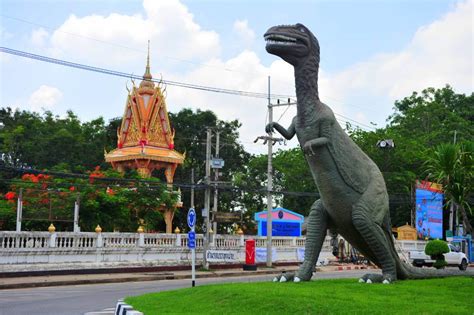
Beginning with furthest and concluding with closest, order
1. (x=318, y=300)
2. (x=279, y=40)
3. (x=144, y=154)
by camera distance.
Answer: (x=144, y=154) → (x=279, y=40) → (x=318, y=300)

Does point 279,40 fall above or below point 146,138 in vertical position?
below

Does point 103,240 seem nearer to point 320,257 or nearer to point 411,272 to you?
point 320,257

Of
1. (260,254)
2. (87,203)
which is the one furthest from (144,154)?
(260,254)

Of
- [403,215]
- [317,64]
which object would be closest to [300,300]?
[317,64]

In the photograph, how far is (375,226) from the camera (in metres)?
10.9

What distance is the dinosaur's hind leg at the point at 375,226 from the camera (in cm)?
1075

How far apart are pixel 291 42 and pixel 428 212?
29912 millimetres

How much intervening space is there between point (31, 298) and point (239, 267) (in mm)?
15174

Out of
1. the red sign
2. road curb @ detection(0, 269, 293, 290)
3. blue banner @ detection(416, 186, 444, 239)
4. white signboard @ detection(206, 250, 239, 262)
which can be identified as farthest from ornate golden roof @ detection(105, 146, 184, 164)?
blue banner @ detection(416, 186, 444, 239)

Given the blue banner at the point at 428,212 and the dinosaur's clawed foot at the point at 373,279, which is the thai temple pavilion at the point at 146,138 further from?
the dinosaur's clawed foot at the point at 373,279

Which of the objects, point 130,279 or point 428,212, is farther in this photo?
point 428,212

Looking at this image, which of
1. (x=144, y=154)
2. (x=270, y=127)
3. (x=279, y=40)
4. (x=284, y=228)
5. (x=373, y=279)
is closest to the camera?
(x=373, y=279)

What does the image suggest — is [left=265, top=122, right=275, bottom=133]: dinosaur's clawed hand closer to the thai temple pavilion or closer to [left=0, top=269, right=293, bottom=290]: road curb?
[left=0, top=269, right=293, bottom=290]: road curb

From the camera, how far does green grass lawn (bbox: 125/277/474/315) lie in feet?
25.1
